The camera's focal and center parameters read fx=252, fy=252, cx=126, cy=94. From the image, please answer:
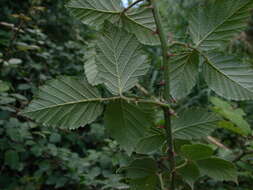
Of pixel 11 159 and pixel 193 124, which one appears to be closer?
pixel 193 124

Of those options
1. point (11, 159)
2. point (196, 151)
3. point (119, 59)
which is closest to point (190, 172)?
point (196, 151)

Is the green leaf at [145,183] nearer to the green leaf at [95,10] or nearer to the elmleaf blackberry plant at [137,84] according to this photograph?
the elmleaf blackberry plant at [137,84]

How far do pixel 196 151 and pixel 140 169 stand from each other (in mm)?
72

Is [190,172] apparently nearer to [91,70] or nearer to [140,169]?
[140,169]

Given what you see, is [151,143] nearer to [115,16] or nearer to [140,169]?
[140,169]

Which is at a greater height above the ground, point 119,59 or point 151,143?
point 119,59

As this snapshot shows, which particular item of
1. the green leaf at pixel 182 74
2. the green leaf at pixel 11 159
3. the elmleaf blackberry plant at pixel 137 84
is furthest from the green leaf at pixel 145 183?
the green leaf at pixel 11 159

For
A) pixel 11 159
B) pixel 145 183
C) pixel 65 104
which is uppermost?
pixel 65 104

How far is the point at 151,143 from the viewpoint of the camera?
311 millimetres

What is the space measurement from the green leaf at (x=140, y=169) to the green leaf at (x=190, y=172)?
0.04 metres

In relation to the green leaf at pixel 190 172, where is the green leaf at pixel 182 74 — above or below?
above

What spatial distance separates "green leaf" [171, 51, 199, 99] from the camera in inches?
12.3

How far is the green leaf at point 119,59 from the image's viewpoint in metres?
0.25

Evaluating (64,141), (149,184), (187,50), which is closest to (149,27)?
(187,50)
